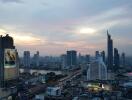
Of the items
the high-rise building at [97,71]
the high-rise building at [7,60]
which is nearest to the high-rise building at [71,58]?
the high-rise building at [97,71]

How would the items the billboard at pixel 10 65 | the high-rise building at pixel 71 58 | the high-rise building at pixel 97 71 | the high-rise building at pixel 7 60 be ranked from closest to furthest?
the high-rise building at pixel 7 60 → the billboard at pixel 10 65 → the high-rise building at pixel 97 71 → the high-rise building at pixel 71 58

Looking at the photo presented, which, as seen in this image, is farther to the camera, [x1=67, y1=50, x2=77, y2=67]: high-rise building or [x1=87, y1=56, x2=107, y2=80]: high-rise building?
[x1=67, y1=50, x2=77, y2=67]: high-rise building

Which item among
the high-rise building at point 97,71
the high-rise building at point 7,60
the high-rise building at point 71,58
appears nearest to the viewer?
the high-rise building at point 7,60

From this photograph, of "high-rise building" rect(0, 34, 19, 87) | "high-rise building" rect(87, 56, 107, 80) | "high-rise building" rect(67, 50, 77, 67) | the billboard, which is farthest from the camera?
"high-rise building" rect(67, 50, 77, 67)

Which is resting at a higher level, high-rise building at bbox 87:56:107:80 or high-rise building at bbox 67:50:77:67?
high-rise building at bbox 67:50:77:67

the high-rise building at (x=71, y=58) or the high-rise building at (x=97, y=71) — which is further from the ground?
the high-rise building at (x=71, y=58)

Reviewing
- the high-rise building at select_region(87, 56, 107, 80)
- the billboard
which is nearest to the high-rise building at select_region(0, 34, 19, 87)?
the billboard

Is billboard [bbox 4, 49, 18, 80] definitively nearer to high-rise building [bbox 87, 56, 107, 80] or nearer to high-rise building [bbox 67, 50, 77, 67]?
high-rise building [bbox 87, 56, 107, 80]

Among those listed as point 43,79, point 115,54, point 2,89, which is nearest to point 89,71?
point 43,79

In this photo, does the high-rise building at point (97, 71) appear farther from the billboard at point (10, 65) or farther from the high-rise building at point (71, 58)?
the high-rise building at point (71, 58)
